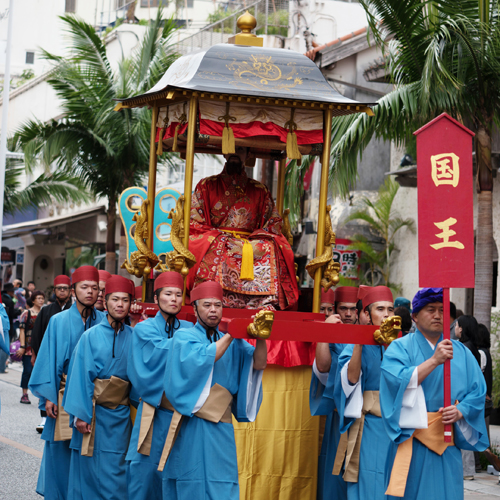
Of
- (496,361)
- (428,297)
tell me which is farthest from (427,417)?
(496,361)

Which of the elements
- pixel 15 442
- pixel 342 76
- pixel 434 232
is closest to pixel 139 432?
pixel 434 232

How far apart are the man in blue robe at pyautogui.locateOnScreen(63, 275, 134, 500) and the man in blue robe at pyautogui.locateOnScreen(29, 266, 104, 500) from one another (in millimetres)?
407

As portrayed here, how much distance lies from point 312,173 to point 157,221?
10214 mm

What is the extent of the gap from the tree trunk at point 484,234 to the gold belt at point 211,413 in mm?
4784

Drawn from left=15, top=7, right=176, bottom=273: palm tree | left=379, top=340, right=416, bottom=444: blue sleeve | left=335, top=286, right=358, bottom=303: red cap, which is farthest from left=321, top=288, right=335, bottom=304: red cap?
left=15, top=7, right=176, bottom=273: palm tree

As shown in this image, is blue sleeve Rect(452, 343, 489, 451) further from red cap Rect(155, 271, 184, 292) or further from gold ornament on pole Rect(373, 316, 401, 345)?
red cap Rect(155, 271, 184, 292)

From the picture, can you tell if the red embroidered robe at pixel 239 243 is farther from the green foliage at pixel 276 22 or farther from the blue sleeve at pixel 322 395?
the green foliage at pixel 276 22

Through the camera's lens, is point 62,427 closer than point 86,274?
Yes

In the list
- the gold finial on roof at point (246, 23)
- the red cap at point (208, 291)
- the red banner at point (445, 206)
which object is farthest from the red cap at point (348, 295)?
the gold finial on roof at point (246, 23)

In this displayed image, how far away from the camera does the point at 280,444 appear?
6355 mm

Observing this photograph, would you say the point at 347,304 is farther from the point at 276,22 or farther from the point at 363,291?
the point at 276,22

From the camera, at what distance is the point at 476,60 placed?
8.79m

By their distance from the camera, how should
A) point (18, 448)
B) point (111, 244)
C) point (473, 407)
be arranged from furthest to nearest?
point (111, 244)
point (18, 448)
point (473, 407)

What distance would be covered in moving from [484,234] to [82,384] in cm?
505
